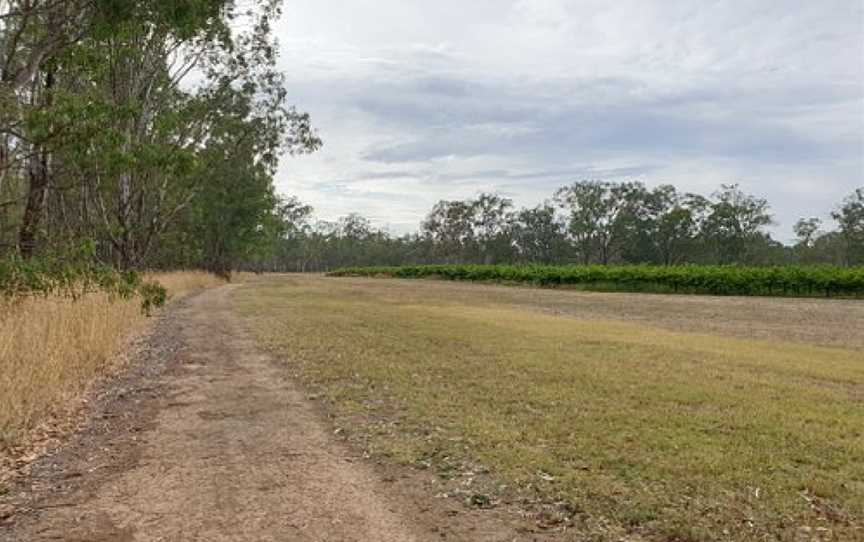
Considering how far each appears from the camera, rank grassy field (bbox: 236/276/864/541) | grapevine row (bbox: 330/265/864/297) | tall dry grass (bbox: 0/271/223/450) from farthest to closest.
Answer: grapevine row (bbox: 330/265/864/297) < tall dry grass (bbox: 0/271/223/450) < grassy field (bbox: 236/276/864/541)

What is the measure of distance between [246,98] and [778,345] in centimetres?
2534

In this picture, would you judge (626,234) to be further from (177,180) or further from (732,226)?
(177,180)

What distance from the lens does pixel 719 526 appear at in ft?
14.2

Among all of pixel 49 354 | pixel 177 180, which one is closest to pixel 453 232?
pixel 177 180

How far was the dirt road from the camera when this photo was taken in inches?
169

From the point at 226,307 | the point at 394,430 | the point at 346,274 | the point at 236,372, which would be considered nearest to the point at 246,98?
the point at 226,307

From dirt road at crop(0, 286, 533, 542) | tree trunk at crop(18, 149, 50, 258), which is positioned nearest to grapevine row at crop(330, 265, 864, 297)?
tree trunk at crop(18, 149, 50, 258)

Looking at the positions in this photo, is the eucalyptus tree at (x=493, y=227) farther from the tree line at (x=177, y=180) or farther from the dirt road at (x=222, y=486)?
the dirt road at (x=222, y=486)

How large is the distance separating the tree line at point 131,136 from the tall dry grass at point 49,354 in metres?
2.63

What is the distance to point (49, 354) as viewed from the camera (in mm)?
7605

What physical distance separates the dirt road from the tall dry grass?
0.51m

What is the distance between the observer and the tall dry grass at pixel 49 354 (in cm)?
641

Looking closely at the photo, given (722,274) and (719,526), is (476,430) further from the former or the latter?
(722,274)

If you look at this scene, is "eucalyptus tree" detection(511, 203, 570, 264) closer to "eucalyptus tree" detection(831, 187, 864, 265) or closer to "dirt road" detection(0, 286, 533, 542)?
"eucalyptus tree" detection(831, 187, 864, 265)
